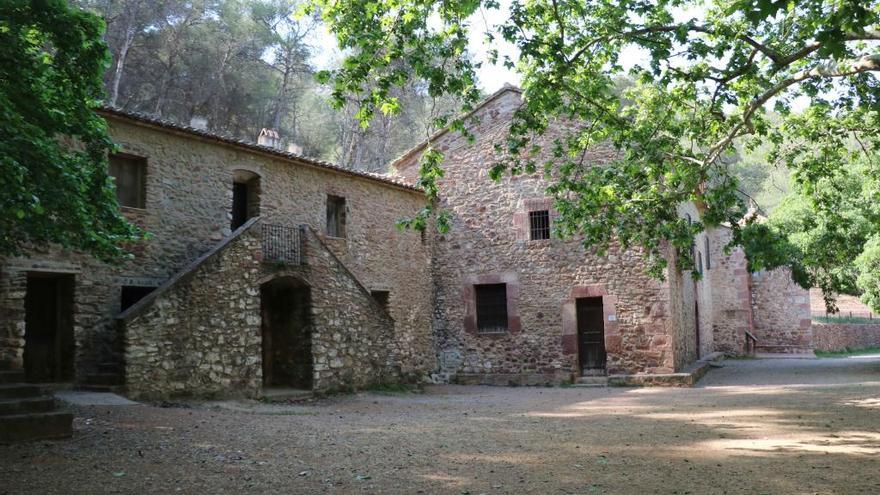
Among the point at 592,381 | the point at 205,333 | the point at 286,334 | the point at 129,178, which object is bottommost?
the point at 592,381

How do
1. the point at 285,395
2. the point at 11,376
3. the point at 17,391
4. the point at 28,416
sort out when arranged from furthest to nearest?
the point at 285,395 < the point at 11,376 < the point at 17,391 < the point at 28,416

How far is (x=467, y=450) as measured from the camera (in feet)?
22.7

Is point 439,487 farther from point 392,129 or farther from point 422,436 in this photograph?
point 392,129

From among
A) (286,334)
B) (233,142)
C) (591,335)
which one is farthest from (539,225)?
(233,142)

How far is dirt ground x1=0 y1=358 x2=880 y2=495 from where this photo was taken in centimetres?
530

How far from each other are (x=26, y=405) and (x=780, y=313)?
84.5 feet

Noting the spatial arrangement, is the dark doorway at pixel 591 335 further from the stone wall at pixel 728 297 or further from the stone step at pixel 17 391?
the stone step at pixel 17 391

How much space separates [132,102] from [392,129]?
11.6m

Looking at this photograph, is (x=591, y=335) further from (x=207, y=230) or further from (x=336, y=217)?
(x=207, y=230)

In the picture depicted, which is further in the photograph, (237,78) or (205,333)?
(237,78)

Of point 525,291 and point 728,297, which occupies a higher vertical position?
point 525,291

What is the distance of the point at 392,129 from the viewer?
101ft

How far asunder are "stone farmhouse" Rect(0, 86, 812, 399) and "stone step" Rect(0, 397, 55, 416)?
1.20 m

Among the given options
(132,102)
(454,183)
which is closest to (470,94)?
(454,183)
